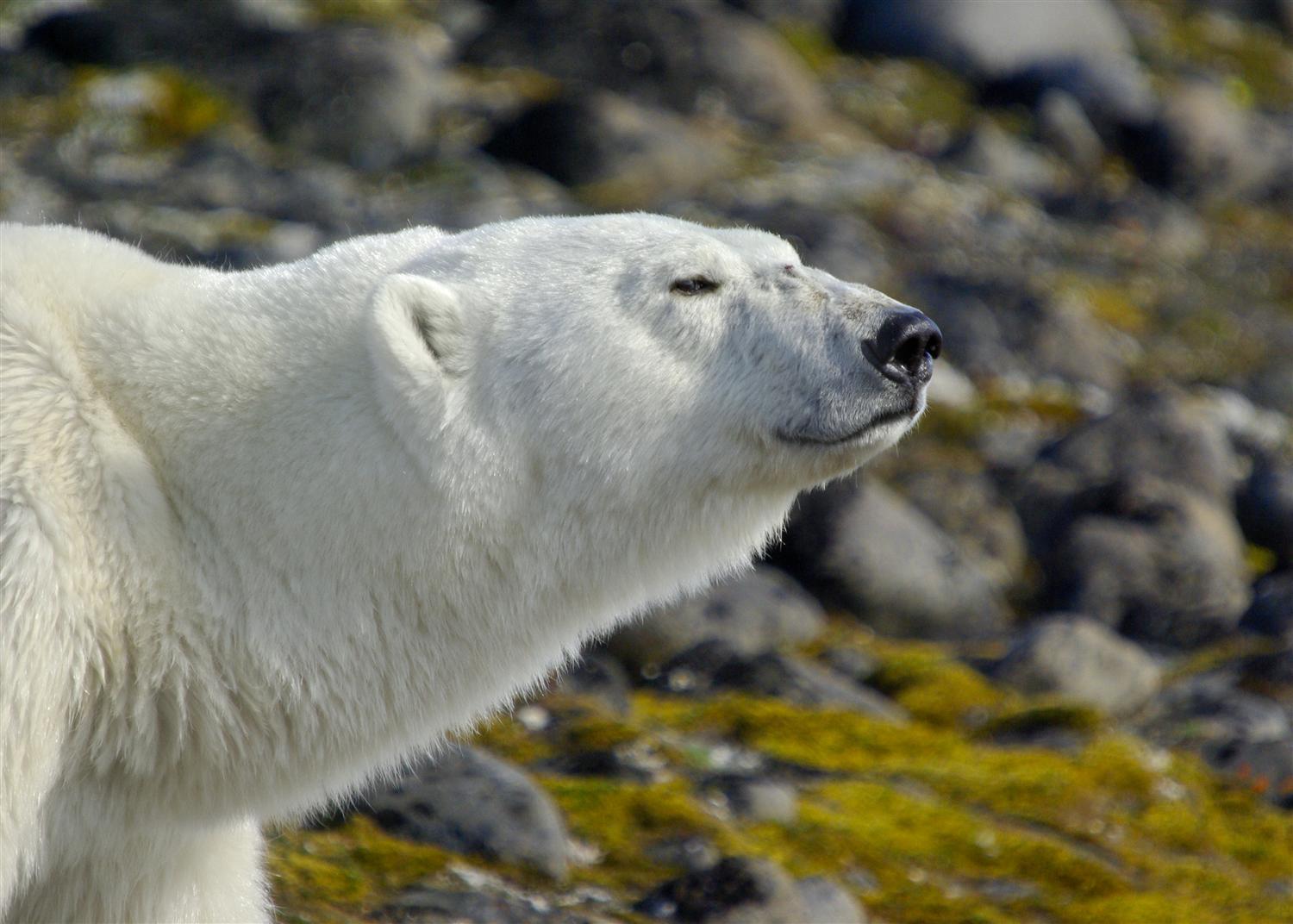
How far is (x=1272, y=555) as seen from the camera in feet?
48.5

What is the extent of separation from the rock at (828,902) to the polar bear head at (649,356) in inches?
86.1

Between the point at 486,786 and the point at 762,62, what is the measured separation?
18.7 m

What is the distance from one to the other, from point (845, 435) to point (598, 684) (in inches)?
186

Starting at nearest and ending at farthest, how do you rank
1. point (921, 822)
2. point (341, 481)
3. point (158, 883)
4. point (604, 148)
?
point (341, 481) < point (158, 883) < point (921, 822) < point (604, 148)

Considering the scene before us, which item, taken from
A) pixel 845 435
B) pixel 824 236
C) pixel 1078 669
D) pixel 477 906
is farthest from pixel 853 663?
pixel 824 236

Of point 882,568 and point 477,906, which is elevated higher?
point 477,906

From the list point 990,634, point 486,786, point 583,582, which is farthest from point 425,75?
point 583,582

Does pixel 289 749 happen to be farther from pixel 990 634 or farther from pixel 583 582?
pixel 990 634

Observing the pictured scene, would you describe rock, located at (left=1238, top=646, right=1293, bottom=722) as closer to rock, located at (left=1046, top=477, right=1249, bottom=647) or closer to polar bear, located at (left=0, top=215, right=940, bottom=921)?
rock, located at (left=1046, top=477, right=1249, bottom=647)

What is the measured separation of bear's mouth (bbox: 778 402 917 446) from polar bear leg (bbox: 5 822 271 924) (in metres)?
1.76

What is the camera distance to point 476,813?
5.77m

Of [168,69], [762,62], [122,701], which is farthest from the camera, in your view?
[762,62]

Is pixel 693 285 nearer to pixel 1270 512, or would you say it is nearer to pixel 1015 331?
pixel 1270 512

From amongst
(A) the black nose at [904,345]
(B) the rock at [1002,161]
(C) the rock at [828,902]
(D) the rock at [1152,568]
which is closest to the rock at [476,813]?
(C) the rock at [828,902]
